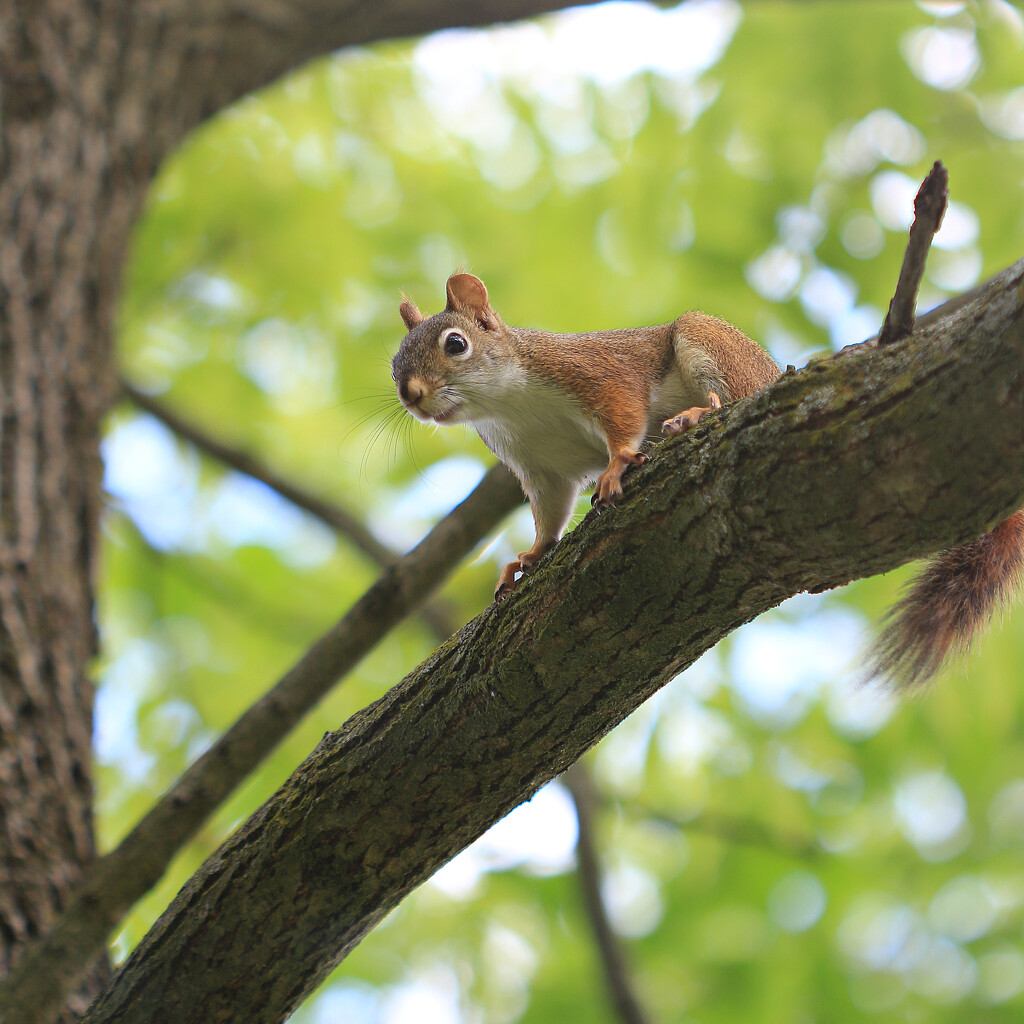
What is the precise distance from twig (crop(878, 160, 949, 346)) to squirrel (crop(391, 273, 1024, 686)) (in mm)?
924

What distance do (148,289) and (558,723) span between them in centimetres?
439

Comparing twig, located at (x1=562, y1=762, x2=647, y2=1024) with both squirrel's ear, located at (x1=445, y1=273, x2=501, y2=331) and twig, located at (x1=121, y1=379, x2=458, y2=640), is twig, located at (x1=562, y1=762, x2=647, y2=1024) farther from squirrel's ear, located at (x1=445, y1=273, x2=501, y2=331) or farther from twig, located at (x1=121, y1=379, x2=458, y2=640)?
squirrel's ear, located at (x1=445, y1=273, x2=501, y2=331)

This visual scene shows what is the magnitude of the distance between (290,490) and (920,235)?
9.87 feet

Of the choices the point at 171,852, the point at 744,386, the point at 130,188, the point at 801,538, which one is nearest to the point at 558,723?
the point at 801,538

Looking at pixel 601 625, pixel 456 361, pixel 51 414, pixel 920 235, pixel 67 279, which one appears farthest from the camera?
pixel 67 279

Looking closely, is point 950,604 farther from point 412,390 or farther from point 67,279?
point 67,279

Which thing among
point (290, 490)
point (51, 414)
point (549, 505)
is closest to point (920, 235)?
point (549, 505)

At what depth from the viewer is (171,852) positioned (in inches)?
110

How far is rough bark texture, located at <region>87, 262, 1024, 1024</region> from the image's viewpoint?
150cm

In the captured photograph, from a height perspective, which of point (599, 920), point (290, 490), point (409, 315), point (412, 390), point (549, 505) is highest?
point (409, 315)

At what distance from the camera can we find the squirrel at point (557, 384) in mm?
2861

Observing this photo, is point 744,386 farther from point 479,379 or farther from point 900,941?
point 900,941

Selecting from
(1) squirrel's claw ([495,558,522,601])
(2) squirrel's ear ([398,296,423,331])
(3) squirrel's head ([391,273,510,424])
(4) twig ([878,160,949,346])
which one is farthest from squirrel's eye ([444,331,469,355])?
(4) twig ([878,160,949,346])

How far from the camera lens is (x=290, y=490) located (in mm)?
4145
